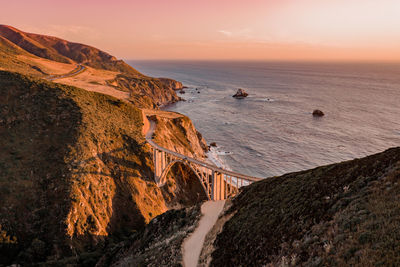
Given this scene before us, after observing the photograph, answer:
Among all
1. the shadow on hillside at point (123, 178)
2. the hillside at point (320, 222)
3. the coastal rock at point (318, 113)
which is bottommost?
the shadow on hillside at point (123, 178)

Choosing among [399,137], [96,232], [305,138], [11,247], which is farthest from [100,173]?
[399,137]

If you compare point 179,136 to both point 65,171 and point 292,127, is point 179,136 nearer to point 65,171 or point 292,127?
point 65,171

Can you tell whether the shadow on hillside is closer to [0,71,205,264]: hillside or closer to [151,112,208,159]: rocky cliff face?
[0,71,205,264]: hillside

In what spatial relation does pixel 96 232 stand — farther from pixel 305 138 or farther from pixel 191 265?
pixel 305 138

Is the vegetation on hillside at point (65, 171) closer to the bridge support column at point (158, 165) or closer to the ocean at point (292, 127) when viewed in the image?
the bridge support column at point (158, 165)

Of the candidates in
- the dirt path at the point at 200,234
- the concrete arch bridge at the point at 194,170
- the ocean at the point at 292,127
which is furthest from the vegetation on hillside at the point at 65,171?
the ocean at the point at 292,127

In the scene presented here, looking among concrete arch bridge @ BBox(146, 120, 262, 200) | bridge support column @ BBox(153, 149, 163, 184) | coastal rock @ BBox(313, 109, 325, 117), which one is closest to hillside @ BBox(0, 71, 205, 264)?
bridge support column @ BBox(153, 149, 163, 184)

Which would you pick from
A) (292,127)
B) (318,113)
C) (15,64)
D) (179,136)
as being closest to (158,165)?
(179,136)
